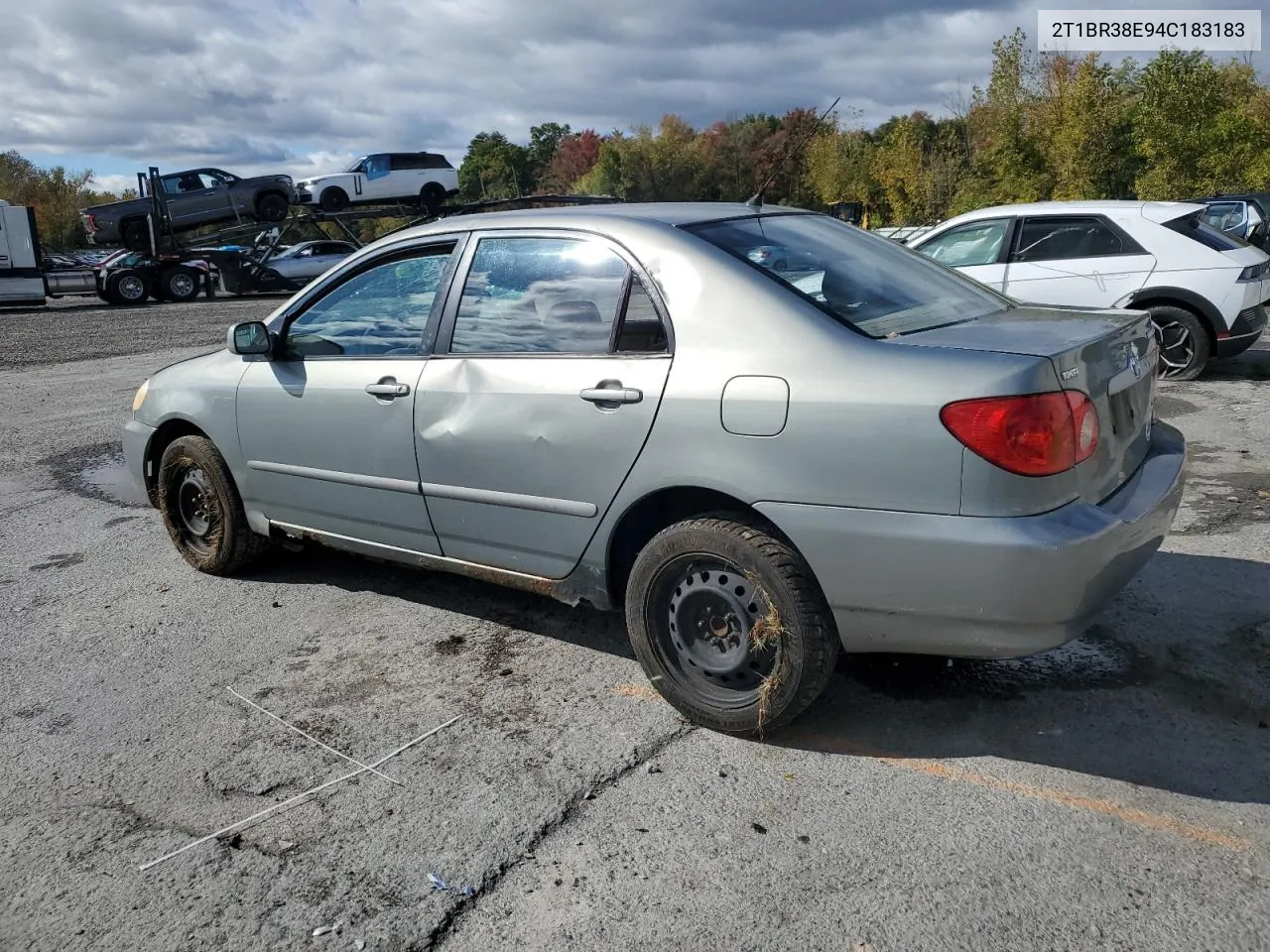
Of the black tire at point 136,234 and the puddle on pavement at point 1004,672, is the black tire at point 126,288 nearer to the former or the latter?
the black tire at point 136,234

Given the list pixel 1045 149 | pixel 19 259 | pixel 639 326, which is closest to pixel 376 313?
pixel 639 326

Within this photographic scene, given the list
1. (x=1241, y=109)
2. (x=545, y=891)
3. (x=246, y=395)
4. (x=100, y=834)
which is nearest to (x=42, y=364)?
(x=246, y=395)

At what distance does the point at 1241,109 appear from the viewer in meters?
29.3

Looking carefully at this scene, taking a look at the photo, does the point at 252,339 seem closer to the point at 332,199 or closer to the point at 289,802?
the point at 289,802

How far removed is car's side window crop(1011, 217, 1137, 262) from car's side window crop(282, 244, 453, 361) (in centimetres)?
679

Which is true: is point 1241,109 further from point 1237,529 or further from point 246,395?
point 246,395

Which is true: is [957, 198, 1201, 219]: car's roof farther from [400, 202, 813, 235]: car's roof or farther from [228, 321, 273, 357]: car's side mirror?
[228, 321, 273, 357]: car's side mirror

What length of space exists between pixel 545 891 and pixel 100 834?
4.38 feet

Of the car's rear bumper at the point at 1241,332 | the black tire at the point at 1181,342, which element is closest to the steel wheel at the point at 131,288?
the black tire at the point at 1181,342

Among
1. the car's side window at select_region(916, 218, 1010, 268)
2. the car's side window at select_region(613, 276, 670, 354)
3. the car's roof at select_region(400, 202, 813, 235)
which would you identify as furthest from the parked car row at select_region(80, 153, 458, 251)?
the car's side window at select_region(613, 276, 670, 354)

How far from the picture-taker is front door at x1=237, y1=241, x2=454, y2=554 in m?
4.02

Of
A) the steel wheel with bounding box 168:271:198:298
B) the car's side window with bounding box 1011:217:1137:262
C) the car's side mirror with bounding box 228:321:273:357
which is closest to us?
the car's side mirror with bounding box 228:321:273:357

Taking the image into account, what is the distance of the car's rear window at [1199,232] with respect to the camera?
874cm

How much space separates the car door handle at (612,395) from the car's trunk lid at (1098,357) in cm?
84
